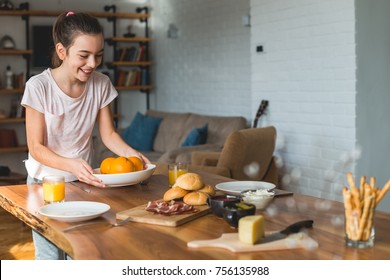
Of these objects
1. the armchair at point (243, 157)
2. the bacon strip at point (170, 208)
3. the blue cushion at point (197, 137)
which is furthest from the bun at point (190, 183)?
the blue cushion at point (197, 137)

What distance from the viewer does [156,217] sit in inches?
70.8

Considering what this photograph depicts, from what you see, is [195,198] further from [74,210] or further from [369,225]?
[369,225]

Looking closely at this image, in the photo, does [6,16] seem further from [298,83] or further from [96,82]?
[96,82]

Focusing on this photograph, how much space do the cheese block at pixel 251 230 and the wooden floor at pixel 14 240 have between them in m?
2.83

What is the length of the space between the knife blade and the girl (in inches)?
32.4

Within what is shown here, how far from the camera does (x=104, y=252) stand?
1516 mm

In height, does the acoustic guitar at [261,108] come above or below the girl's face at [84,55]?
below

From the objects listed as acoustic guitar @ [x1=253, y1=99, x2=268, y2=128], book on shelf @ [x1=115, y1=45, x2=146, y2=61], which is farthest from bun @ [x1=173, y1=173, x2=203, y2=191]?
book on shelf @ [x1=115, y1=45, x2=146, y2=61]

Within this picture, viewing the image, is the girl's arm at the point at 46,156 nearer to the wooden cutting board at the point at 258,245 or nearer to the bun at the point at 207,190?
the bun at the point at 207,190

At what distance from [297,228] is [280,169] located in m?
3.35

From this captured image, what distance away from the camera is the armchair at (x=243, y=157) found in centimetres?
411

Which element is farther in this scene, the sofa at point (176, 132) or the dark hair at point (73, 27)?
the sofa at point (176, 132)

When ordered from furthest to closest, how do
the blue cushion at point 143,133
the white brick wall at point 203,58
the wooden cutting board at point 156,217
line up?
the blue cushion at point 143,133 < the white brick wall at point 203,58 < the wooden cutting board at point 156,217
